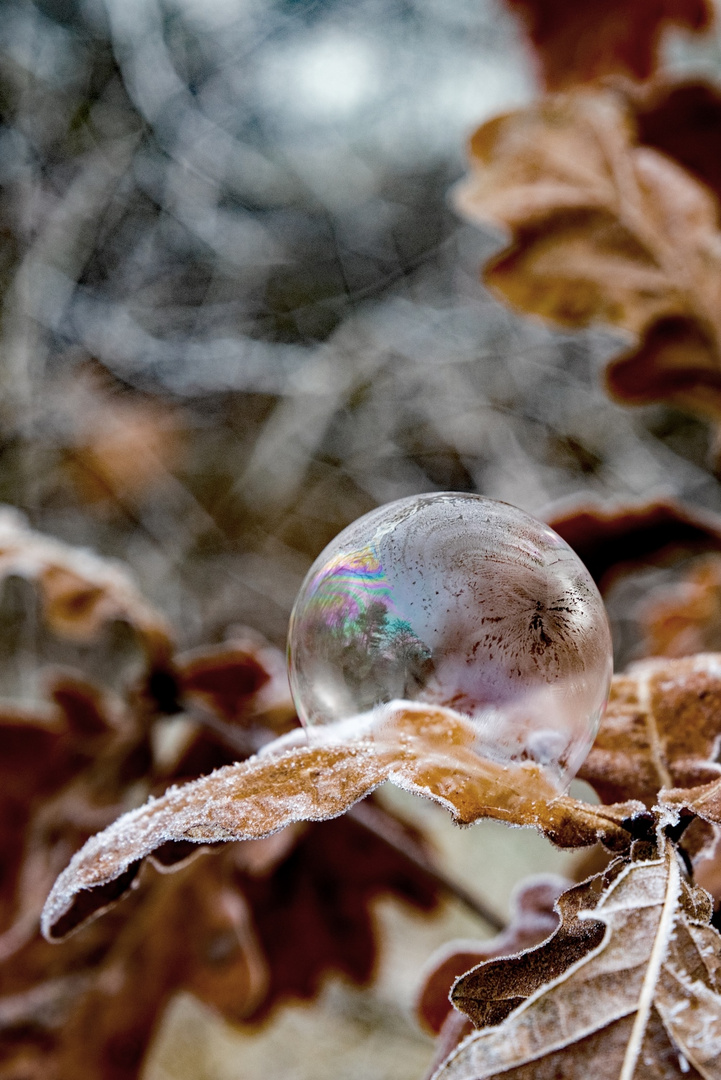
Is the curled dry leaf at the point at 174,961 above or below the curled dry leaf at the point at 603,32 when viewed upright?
below

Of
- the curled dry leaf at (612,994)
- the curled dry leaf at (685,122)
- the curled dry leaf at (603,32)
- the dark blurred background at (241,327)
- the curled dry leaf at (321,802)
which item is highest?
the curled dry leaf at (603,32)

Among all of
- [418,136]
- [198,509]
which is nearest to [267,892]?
[198,509]

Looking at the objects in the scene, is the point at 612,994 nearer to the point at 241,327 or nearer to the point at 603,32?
the point at 603,32

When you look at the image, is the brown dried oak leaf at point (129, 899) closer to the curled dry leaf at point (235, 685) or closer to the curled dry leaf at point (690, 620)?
the curled dry leaf at point (235, 685)

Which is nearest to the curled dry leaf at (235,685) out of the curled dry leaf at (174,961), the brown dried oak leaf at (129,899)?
the brown dried oak leaf at (129,899)

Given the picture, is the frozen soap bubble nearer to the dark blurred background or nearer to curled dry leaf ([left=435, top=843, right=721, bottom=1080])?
curled dry leaf ([left=435, top=843, right=721, bottom=1080])

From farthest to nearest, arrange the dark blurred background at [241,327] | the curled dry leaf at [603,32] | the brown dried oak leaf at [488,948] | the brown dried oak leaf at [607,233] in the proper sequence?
the dark blurred background at [241,327], the curled dry leaf at [603,32], the brown dried oak leaf at [607,233], the brown dried oak leaf at [488,948]

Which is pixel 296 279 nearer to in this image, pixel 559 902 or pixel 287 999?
pixel 287 999

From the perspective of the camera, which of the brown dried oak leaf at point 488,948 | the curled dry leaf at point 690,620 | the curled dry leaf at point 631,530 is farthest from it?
the curled dry leaf at point 690,620
